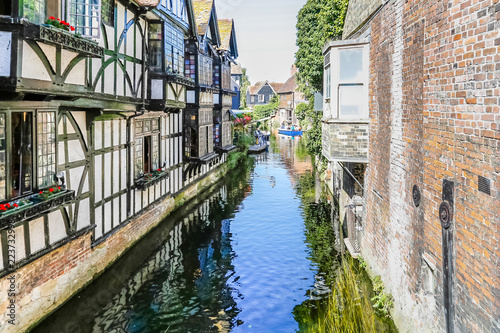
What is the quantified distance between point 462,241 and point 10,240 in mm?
6714

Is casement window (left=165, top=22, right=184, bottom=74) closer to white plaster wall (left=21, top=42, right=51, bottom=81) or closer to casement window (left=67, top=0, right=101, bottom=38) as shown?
casement window (left=67, top=0, right=101, bottom=38)

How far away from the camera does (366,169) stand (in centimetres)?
1071

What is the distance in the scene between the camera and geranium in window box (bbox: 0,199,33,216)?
6711 millimetres

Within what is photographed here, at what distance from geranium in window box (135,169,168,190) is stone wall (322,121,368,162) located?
5.97 m

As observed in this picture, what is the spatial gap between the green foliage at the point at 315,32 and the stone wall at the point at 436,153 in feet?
19.3

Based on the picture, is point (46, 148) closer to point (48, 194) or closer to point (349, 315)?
point (48, 194)

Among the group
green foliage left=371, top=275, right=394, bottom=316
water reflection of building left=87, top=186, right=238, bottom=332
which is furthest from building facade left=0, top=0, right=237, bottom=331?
green foliage left=371, top=275, right=394, bottom=316

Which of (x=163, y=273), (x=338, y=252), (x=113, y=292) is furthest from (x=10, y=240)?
(x=338, y=252)

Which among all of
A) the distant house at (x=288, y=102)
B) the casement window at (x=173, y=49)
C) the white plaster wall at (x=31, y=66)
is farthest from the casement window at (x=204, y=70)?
the distant house at (x=288, y=102)

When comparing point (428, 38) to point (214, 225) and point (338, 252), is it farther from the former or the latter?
point (214, 225)

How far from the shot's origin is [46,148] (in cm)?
820

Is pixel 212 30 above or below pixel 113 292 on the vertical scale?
above

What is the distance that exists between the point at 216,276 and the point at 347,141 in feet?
15.5

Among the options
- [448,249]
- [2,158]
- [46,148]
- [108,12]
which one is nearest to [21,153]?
[2,158]
